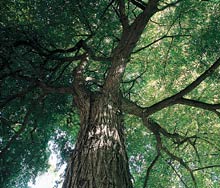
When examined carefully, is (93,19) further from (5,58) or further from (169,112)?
(169,112)

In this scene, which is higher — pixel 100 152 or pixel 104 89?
pixel 104 89

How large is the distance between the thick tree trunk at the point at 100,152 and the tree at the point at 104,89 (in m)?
0.01

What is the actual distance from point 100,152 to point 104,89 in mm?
1418

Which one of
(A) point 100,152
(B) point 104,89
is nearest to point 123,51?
(B) point 104,89

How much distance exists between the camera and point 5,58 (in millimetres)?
5621

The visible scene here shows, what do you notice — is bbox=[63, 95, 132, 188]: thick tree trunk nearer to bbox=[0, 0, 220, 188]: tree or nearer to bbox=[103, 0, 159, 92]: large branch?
bbox=[0, 0, 220, 188]: tree

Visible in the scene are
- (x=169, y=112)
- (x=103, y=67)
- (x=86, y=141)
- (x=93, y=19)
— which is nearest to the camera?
(x=86, y=141)

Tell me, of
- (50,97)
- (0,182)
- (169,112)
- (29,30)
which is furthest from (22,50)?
(169,112)

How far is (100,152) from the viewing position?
327 cm

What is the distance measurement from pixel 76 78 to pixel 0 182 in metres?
3.39

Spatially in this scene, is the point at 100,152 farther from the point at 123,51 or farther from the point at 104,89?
the point at 123,51

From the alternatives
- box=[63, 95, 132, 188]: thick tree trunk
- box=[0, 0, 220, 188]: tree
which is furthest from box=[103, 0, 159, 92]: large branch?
box=[63, 95, 132, 188]: thick tree trunk

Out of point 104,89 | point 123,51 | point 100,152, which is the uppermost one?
point 123,51

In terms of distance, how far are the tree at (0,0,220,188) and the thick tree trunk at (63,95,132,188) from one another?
1 cm
